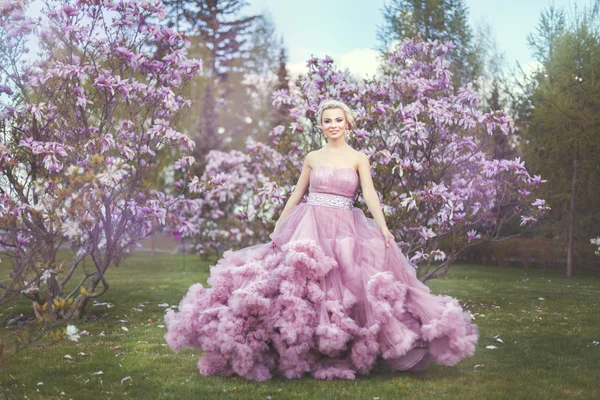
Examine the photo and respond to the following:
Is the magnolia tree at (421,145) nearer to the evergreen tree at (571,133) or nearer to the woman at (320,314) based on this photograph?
the woman at (320,314)

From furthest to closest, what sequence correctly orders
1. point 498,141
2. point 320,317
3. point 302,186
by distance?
point 498,141 → point 302,186 → point 320,317

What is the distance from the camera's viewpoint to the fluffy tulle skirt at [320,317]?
4766 millimetres

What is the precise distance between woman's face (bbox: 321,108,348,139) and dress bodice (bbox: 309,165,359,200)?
0.35m

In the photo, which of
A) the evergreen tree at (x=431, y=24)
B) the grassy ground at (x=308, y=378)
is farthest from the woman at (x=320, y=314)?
the evergreen tree at (x=431, y=24)

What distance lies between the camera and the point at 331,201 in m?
5.45

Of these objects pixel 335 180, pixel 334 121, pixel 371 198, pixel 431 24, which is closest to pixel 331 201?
pixel 335 180

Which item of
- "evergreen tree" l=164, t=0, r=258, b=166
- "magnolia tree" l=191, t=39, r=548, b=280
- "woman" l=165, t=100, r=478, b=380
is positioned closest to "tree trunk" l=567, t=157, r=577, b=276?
"magnolia tree" l=191, t=39, r=548, b=280

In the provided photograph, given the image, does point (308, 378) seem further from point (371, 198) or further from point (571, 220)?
point (571, 220)

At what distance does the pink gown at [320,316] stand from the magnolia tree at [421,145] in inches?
120

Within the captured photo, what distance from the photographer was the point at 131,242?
28.1 feet

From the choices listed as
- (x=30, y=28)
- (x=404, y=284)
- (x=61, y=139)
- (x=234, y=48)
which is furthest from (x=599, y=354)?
(x=234, y=48)

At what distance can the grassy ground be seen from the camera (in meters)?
4.57

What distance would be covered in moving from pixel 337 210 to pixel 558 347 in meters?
3.05

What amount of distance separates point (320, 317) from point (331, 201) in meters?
1.13
